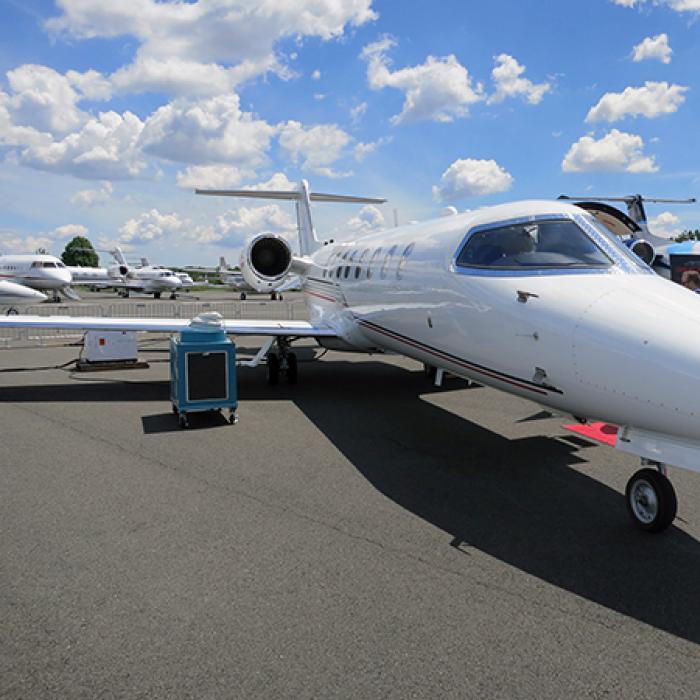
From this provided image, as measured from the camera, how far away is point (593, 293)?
454cm

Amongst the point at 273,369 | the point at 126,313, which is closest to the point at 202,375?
the point at 273,369

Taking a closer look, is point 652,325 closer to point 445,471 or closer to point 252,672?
point 445,471

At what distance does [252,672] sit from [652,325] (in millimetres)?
3153

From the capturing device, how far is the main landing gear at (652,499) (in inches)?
172

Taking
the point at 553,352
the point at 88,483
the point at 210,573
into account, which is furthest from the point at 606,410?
the point at 88,483

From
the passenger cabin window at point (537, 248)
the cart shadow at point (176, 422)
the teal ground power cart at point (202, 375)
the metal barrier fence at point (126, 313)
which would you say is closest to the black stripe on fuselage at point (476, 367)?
the passenger cabin window at point (537, 248)

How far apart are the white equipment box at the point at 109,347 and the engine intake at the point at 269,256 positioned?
3.19m

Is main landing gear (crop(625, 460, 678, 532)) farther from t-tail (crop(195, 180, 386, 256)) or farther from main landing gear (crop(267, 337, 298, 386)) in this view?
t-tail (crop(195, 180, 386, 256))

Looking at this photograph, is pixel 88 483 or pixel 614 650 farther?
pixel 88 483

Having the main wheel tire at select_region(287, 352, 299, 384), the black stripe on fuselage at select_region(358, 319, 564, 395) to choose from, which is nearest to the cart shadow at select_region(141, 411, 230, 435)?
the black stripe on fuselage at select_region(358, 319, 564, 395)

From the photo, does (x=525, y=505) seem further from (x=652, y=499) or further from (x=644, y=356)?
(x=644, y=356)

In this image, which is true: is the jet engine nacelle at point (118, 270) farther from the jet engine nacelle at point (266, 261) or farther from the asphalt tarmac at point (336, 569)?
the asphalt tarmac at point (336, 569)

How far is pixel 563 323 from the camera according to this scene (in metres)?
4.51

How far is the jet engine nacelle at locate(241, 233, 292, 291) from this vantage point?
1307 centimetres
